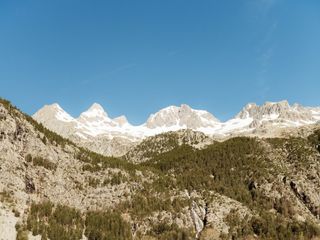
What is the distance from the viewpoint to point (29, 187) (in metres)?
108

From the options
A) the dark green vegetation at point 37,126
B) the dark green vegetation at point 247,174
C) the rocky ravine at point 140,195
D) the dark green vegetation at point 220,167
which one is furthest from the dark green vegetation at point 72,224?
the dark green vegetation at point 220,167

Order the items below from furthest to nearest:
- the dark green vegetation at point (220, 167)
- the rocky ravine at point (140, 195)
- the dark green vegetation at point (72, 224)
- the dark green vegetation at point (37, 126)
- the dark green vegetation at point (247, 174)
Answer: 1. the dark green vegetation at point (220, 167)
2. the dark green vegetation at point (247, 174)
3. the dark green vegetation at point (37, 126)
4. the rocky ravine at point (140, 195)
5. the dark green vegetation at point (72, 224)

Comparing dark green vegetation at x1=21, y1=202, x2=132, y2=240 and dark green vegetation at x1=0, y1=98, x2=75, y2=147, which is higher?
dark green vegetation at x1=0, y1=98, x2=75, y2=147

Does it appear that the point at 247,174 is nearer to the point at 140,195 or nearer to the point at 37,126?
the point at 140,195

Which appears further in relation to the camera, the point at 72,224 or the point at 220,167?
the point at 220,167

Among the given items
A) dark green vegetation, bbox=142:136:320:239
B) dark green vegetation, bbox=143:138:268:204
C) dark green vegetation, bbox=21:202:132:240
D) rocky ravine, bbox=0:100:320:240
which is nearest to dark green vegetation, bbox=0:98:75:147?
rocky ravine, bbox=0:100:320:240

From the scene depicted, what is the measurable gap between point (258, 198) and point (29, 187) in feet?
275

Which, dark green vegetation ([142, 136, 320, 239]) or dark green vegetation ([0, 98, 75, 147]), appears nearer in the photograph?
dark green vegetation ([0, 98, 75, 147])

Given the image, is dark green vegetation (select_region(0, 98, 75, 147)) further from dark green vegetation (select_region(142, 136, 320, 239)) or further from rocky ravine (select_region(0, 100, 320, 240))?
dark green vegetation (select_region(142, 136, 320, 239))

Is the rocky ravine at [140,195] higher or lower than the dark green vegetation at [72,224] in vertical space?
higher

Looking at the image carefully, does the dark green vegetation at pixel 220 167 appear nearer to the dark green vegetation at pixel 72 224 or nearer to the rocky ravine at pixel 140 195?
the rocky ravine at pixel 140 195

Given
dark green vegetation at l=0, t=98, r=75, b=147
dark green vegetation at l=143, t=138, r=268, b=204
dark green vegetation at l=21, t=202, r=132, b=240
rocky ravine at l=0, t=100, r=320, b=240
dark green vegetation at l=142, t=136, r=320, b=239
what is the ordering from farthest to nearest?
dark green vegetation at l=143, t=138, r=268, b=204, dark green vegetation at l=142, t=136, r=320, b=239, dark green vegetation at l=0, t=98, r=75, b=147, rocky ravine at l=0, t=100, r=320, b=240, dark green vegetation at l=21, t=202, r=132, b=240

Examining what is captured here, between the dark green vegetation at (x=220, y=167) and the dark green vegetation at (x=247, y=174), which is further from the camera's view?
the dark green vegetation at (x=220, y=167)

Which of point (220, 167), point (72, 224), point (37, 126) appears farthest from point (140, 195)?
point (220, 167)
